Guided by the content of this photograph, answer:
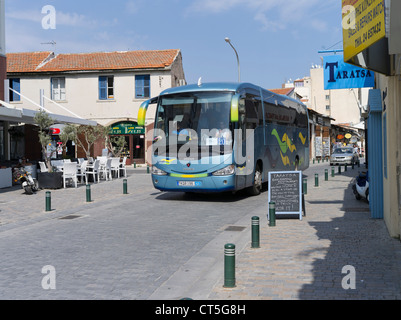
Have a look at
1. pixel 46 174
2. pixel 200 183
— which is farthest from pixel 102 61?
pixel 200 183

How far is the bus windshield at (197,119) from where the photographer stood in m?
13.2

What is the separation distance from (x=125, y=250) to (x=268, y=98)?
10.8 metres

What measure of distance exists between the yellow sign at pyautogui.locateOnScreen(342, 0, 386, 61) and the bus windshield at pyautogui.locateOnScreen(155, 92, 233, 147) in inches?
256

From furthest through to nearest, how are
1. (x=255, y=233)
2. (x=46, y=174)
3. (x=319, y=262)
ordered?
(x=46, y=174) < (x=255, y=233) < (x=319, y=262)

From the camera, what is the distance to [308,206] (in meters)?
12.3

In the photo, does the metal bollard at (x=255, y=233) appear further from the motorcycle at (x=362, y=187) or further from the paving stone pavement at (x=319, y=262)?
the motorcycle at (x=362, y=187)

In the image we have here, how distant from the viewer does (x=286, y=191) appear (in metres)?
10.4

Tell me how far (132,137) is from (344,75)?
29.0 metres

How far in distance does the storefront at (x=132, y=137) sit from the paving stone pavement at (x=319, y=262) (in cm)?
2859

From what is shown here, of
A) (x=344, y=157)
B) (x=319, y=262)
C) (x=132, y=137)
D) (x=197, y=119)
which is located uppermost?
(x=132, y=137)

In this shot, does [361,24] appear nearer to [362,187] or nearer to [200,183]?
[362,187]

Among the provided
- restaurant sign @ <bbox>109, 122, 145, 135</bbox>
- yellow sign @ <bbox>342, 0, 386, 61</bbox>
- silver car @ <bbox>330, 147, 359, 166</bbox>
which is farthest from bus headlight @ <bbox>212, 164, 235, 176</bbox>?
restaurant sign @ <bbox>109, 122, 145, 135</bbox>

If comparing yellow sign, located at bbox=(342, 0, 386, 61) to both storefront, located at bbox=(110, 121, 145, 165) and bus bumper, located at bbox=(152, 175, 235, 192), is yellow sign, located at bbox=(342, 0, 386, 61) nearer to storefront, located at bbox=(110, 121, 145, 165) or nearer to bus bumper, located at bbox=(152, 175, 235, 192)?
bus bumper, located at bbox=(152, 175, 235, 192)

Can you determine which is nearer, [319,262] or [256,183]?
[319,262]
